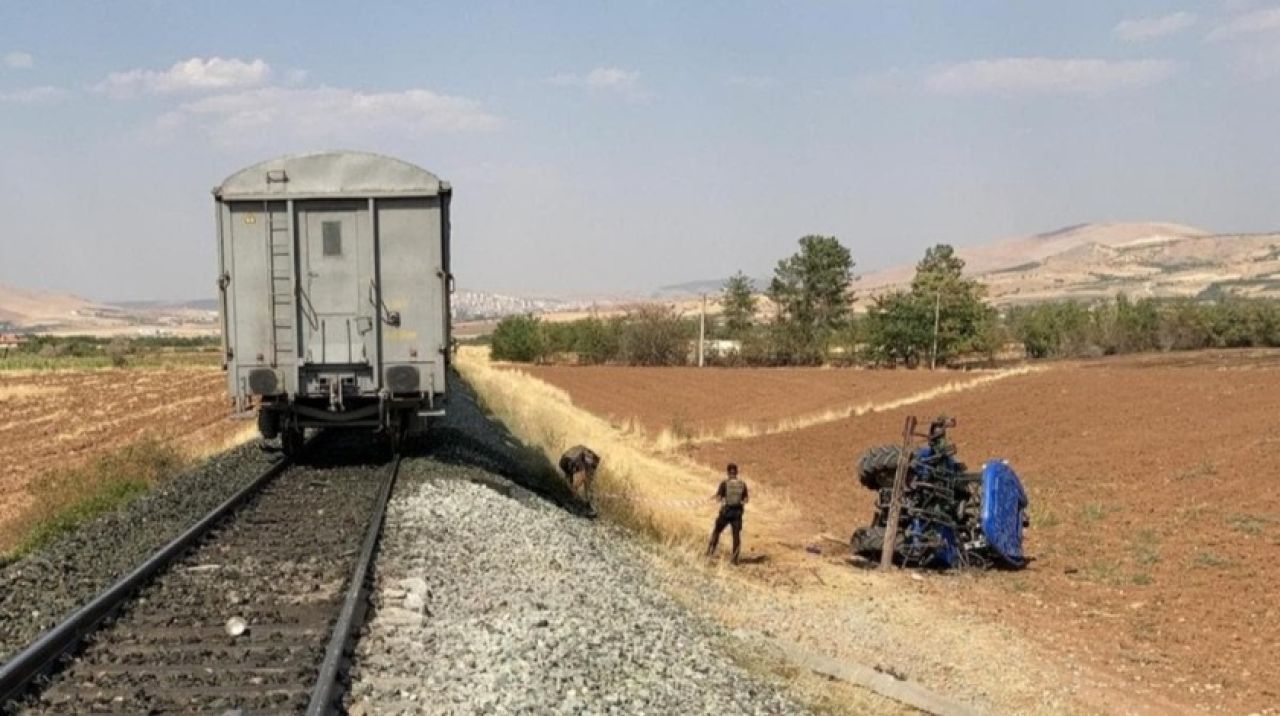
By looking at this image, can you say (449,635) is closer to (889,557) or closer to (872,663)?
(872,663)

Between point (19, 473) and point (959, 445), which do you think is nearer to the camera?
point (19, 473)

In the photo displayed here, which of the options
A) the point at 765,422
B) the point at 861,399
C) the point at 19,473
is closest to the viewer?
the point at 19,473

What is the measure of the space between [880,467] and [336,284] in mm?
7887

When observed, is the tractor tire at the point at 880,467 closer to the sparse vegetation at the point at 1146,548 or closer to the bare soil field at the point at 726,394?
the sparse vegetation at the point at 1146,548

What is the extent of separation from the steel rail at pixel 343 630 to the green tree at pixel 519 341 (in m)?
87.4

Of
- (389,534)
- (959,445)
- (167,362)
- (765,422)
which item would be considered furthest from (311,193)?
(167,362)

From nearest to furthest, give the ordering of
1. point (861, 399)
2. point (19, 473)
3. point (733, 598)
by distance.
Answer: point (733, 598) → point (19, 473) → point (861, 399)

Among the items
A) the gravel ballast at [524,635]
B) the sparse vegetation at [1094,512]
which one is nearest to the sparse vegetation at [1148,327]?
the sparse vegetation at [1094,512]

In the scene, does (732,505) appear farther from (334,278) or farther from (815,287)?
(815,287)

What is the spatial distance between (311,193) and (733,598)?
7.59 m

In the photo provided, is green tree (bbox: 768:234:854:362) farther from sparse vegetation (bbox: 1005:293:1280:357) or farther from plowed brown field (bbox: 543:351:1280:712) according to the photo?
plowed brown field (bbox: 543:351:1280:712)

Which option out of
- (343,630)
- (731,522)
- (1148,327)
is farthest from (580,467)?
(1148,327)

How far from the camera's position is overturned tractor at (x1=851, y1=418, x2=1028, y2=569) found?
15578mm

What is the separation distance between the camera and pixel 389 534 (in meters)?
10.6
